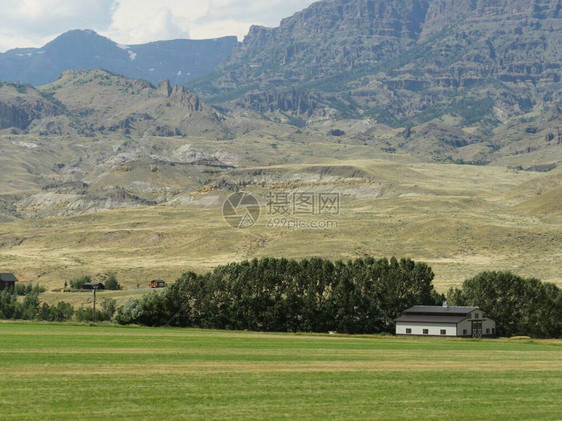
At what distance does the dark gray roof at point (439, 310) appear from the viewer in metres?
89.0

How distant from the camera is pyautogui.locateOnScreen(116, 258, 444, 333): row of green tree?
93.2m

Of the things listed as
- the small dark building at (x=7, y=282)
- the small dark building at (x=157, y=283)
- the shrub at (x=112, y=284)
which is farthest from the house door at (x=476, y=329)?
the small dark building at (x=7, y=282)

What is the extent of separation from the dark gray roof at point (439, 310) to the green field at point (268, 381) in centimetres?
2263

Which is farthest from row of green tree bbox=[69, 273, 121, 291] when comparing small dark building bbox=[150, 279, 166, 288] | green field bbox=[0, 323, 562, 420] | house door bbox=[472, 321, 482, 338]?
green field bbox=[0, 323, 562, 420]

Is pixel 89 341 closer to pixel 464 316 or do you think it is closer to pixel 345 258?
pixel 464 316

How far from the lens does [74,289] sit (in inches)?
6417

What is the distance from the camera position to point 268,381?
4056 cm

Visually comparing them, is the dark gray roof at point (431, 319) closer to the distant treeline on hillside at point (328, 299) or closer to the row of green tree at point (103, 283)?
the distant treeline on hillside at point (328, 299)

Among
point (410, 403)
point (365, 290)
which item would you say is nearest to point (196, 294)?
point (365, 290)

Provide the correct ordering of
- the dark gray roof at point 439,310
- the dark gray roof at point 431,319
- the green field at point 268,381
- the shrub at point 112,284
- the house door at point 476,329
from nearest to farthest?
the green field at point 268,381 → the dark gray roof at point 431,319 → the house door at point 476,329 → the dark gray roof at point 439,310 → the shrub at point 112,284

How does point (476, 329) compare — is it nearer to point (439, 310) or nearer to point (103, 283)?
point (439, 310)

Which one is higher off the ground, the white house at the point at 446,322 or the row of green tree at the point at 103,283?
the row of green tree at the point at 103,283

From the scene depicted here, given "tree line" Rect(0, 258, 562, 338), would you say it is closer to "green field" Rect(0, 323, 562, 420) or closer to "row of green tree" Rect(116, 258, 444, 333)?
"row of green tree" Rect(116, 258, 444, 333)

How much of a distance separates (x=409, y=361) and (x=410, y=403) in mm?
18590
